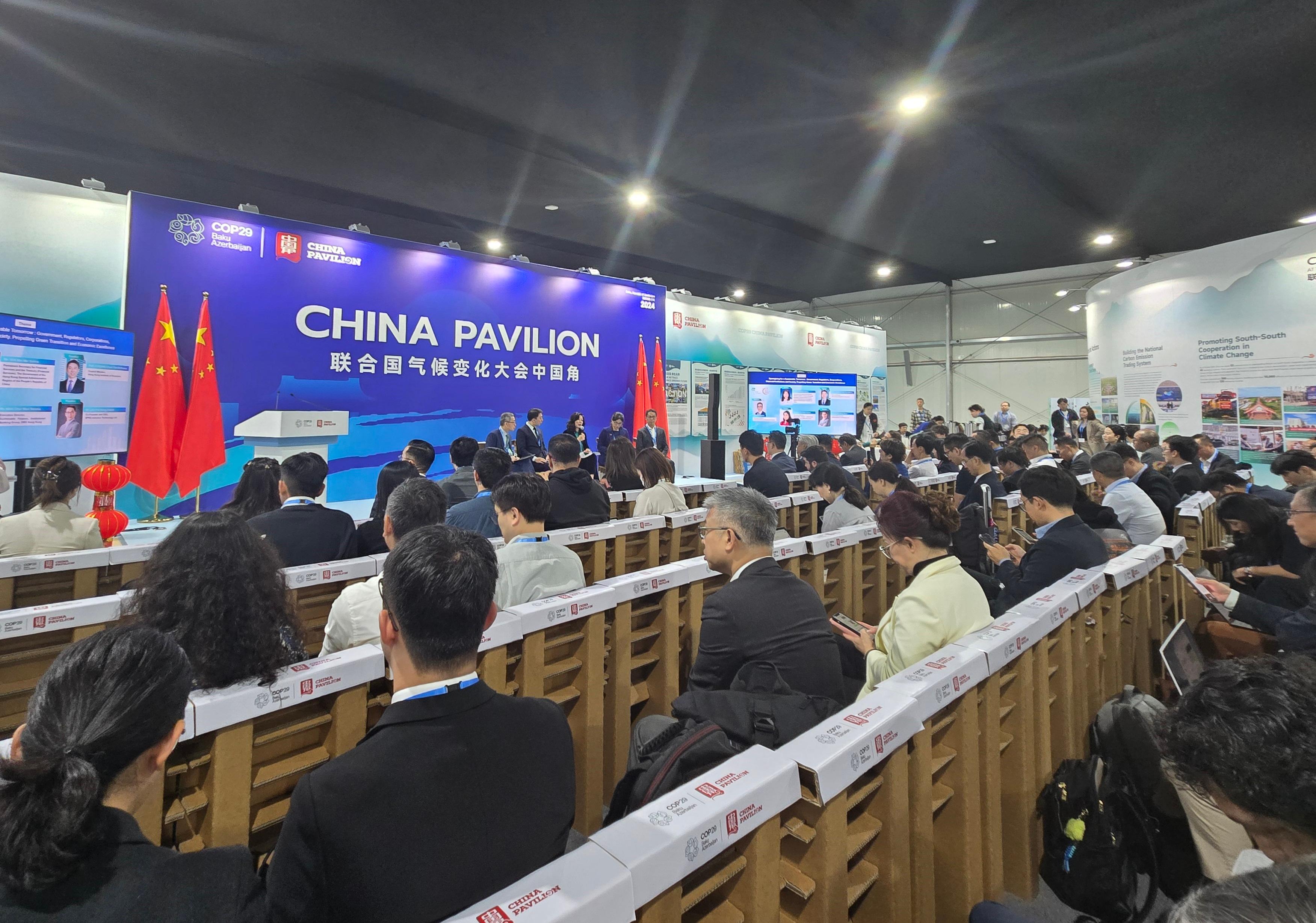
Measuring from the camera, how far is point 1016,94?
518 cm

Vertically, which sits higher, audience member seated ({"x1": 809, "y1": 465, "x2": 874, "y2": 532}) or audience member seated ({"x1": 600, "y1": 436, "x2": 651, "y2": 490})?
audience member seated ({"x1": 600, "y1": 436, "x2": 651, "y2": 490})

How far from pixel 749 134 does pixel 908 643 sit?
18.2 ft

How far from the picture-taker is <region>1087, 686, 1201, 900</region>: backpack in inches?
63.6

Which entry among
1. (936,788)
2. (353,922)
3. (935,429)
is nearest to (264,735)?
(353,922)

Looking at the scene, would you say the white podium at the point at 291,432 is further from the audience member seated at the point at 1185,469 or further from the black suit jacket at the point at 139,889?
the audience member seated at the point at 1185,469

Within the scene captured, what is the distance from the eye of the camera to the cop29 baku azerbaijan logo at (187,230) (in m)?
5.32

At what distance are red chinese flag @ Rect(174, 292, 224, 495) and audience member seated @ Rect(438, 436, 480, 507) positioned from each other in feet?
7.60

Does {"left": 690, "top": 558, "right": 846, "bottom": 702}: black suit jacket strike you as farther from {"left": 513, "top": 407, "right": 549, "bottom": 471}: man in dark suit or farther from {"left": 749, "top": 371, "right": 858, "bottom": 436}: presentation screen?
{"left": 749, "top": 371, "right": 858, "bottom": 436}: presentation screen

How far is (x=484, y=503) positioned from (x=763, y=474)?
2539mm

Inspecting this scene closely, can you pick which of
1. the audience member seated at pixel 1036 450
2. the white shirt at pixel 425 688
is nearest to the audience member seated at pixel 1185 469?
the audience member seated at pixel 1036 450

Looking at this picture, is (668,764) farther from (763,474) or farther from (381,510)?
(763,474)

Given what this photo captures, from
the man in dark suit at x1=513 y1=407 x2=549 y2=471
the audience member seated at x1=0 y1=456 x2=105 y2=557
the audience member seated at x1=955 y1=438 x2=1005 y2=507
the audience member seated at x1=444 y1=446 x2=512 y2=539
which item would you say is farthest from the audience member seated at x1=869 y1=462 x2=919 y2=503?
the audience member seated at x1=0 y1=456 x2=105 y2=557

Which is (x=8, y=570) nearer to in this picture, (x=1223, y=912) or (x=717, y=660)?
(x=717, y=660)

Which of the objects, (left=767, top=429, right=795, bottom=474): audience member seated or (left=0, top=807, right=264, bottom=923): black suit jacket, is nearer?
(left=0, top=807, right=264, bottom=923): black suit jacket
